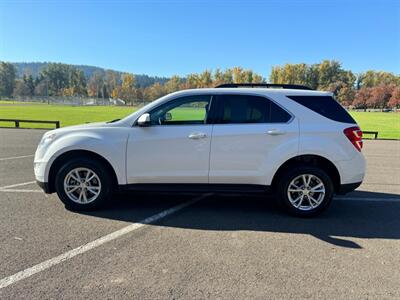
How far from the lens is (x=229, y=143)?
15.8 feet

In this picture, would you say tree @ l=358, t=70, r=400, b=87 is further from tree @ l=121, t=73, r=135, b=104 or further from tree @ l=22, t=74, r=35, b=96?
tree @ l=22, t=74, r=35, b=96

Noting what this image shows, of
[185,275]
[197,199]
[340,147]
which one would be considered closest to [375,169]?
[340,147]

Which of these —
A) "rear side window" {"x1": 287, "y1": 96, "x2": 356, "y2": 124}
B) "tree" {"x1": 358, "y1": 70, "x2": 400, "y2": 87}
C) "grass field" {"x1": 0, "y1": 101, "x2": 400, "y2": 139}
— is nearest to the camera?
"rear side window" {"x1": 287, "y1": 96, "x2": 356, "y2": 124}

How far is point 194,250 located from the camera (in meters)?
3.79

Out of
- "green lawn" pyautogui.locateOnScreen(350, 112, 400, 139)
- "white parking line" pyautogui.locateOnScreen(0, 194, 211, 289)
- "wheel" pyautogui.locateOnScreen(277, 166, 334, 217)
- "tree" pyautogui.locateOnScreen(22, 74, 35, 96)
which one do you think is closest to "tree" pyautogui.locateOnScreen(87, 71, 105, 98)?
"tree" pyautogui.locateOnScreen(22, 74, 35, 96)

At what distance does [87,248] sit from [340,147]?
3666 millimetres

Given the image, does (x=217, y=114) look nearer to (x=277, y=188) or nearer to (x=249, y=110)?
(x=249, y=110)

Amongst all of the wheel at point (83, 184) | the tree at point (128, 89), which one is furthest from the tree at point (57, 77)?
the wheel at point (83, 184)

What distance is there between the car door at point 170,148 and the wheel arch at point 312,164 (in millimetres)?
1072

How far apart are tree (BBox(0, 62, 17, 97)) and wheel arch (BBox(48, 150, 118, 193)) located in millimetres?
168790

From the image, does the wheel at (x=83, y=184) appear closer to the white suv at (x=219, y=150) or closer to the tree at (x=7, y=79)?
the white suv at (x=219, y=150)

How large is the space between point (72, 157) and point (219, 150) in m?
2.21

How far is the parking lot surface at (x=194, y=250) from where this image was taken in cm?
304

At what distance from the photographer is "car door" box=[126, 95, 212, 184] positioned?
484 centimetres
